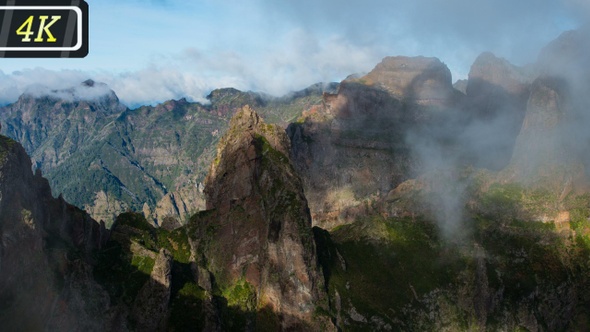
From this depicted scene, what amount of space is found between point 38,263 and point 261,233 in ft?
177

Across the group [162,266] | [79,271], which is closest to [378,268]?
[162,266]

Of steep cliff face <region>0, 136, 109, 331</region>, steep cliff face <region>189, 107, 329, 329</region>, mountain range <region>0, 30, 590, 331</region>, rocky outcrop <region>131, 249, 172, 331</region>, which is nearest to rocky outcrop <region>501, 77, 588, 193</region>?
mountain range <region>0, 30, 590, 331</region>

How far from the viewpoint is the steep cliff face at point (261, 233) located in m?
121

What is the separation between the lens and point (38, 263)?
9325 cm

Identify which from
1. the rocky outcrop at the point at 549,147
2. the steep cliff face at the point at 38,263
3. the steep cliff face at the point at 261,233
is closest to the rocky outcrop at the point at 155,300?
the steep cliff face at the point at 38,263

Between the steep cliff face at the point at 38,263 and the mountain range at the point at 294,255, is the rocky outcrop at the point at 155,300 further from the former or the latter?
the steep cliff face at the point at 38,263

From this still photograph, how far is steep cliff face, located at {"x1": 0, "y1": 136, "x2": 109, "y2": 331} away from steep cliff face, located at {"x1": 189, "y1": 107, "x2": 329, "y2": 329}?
34.0 metres

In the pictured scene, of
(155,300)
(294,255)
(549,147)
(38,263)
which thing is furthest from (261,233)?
(549,147)

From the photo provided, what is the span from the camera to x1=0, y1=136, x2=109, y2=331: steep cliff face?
8738 cm

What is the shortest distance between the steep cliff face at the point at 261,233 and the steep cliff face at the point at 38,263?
34.0 m

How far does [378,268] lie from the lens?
146 metres

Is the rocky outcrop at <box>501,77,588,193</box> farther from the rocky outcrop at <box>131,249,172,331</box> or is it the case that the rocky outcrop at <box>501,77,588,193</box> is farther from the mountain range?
the rocky outcrop at <box>131,249,172,331</box>

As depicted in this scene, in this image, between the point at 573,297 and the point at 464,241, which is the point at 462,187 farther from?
the point at 573,297

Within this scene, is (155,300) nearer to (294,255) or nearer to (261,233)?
(261,233)
